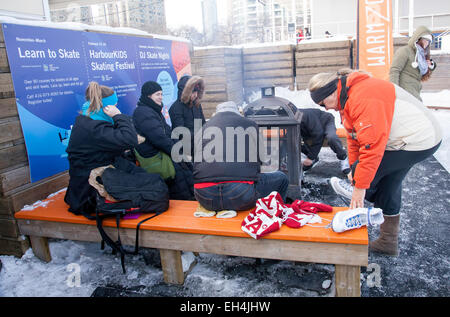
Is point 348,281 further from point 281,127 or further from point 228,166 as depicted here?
point 281,127

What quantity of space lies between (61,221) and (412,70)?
4.55 meters

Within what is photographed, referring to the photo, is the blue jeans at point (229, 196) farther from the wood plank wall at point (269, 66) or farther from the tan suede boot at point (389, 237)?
the wood plank wall at point (269, 66)

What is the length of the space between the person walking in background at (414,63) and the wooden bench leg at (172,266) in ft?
12.3

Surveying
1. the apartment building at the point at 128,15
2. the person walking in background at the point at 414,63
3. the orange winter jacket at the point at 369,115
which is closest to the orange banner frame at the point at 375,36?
the person walking in background at the point at 414,63

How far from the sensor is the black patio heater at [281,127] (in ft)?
13.8

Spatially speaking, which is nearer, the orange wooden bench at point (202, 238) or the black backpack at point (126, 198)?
the orange wooden bench at point (202, 238)

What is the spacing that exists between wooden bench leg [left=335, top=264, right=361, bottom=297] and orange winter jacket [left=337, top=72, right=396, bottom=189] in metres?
0.60

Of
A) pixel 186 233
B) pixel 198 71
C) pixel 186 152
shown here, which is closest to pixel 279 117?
pixel 186 152

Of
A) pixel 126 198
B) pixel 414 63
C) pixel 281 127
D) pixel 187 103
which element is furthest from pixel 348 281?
pixel 414 63

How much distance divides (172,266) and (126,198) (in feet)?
2.24

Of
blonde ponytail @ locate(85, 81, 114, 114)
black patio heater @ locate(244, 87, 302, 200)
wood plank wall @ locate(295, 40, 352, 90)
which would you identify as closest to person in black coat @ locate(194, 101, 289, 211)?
blonde ponytail @ locate(85, 81, 114, 114)

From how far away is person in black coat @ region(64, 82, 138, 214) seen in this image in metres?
3.19

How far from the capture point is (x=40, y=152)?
375 cm

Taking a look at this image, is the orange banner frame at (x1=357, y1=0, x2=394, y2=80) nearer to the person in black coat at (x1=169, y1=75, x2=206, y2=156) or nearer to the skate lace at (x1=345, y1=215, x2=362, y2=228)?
the person in black coat at (x1=169, y1=75, x2=206, y2=156)
